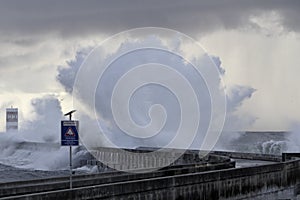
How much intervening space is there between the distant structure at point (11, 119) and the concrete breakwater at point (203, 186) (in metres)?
79.7

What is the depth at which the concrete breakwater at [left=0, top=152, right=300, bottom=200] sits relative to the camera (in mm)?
16797

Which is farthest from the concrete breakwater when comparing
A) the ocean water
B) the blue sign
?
the ocean water

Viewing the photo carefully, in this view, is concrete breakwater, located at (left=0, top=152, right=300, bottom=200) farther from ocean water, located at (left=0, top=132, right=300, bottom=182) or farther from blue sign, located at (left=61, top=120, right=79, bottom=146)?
ocean water, located at (left=0, top=132, right=300, bottom=182)

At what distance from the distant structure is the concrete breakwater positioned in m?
79.7

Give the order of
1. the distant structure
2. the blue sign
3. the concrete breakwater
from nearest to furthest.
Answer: the concrete breakwater
the blue sign
the distant structure

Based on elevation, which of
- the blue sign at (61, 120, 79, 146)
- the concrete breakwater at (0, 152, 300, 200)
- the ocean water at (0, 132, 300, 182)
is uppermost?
the blue sign at (61, 120, 79, 146)

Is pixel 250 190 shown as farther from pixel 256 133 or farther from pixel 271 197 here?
pixel 256 133

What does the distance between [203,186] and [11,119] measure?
85.9 m

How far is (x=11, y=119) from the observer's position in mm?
102250

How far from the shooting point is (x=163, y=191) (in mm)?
18641

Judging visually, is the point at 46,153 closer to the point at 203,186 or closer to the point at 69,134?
the point at 203,186

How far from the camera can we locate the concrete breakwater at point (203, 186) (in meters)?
16.8

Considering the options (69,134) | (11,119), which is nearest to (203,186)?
(69,134)

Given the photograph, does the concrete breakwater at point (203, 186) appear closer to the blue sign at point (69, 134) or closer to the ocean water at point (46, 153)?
the blue sign at point (69, 134)
